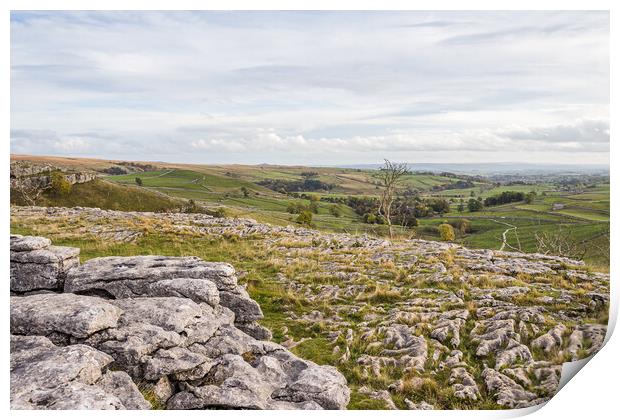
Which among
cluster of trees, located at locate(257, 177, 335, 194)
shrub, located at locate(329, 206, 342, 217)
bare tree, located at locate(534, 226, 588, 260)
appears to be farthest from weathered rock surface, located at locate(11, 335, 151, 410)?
cluster of trees, located at locate(257, 177, 335, 194)

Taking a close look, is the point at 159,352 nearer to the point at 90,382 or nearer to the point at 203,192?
the point at 90,382

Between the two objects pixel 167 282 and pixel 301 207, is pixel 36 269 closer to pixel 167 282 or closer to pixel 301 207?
pixel 167 282

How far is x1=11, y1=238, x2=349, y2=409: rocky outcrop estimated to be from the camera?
8.22 meters

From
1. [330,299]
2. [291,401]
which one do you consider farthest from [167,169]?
[291,401]

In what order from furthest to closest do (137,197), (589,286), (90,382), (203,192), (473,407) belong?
(203,192)
(137,197)
(589,286)
(473,407)
(90,382)

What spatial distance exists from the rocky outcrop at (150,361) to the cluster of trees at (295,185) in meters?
73.6

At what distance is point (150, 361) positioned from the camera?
29.9ft

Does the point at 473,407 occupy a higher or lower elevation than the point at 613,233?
lower

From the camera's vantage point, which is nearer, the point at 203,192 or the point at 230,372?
the point at 230,372

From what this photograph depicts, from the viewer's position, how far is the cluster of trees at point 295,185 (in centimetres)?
8725

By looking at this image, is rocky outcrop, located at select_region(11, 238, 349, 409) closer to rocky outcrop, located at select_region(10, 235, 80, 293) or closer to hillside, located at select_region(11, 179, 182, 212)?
rocky outcrop, located at select_region(10, 235, 80, 293)

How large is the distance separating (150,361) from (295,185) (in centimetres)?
8165

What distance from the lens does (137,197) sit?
5541 centimetres

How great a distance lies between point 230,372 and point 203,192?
7446 centimetres
